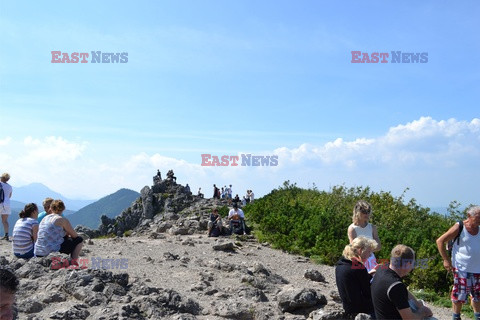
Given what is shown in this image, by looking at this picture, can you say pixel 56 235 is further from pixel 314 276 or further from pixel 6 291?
pixel 6 291

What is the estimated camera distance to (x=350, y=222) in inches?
619

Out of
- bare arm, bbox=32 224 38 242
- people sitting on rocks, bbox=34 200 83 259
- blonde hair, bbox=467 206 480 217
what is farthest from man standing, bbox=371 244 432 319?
bare arm, bbox=32 224 38 242

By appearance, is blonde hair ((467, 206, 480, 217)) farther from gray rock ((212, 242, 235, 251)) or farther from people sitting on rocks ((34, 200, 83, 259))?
gray rock ((212, 242, 235, 251))

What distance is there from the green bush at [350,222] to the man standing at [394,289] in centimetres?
539

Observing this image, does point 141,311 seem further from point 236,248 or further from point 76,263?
point 236,248

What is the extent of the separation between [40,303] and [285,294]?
12.9 feet

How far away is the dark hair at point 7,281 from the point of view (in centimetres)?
237

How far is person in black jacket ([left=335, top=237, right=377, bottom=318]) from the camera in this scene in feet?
18.0

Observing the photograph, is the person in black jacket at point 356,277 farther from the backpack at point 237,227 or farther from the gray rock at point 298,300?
the backpack at point 237,227

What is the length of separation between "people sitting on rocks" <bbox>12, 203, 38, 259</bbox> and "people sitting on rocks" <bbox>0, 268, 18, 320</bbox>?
7218 millimetres

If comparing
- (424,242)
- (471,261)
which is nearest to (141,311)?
(471,261)

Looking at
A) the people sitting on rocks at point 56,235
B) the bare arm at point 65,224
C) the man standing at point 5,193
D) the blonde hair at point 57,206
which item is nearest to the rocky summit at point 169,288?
the people sitting on rocks at point 56,235

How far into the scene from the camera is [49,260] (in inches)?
330

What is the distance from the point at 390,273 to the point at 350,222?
11128mm
